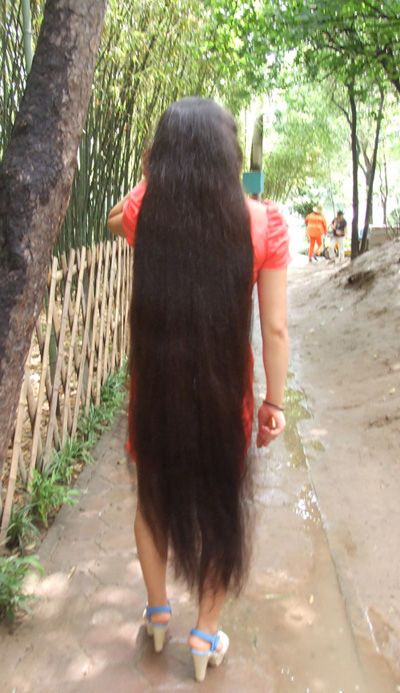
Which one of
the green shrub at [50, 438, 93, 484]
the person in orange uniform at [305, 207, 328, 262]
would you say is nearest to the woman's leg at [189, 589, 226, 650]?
the green shrub at [50, 438, 93, 484]

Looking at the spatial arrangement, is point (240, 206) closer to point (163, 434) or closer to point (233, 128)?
point (233, 128)

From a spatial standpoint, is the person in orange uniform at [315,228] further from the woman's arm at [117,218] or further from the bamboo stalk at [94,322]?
the woman's arm at [117,218]

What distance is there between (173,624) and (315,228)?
1364 cm

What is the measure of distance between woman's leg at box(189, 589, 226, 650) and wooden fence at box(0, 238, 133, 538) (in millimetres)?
932

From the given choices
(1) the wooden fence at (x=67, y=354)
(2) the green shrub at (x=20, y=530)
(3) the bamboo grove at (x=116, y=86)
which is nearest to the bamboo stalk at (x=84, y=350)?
(1) the wooden fence at (x=67, y=354)

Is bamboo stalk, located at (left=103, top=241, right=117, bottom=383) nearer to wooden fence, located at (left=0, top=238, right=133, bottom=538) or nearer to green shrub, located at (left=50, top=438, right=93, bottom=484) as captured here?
wooden fence, located at (left=0, top=238, right=133, bottom=538)

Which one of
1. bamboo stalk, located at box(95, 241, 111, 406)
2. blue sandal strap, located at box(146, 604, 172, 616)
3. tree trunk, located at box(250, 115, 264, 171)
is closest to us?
blue sandal strap, located at box(146, 604, 172, 616)

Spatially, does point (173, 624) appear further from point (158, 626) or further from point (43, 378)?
point (43, 378)

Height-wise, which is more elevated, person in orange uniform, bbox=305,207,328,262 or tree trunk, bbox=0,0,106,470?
tree trunk, bbox=0,0,106,470

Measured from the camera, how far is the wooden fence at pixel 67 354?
2629mm

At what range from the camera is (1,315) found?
1.37 m

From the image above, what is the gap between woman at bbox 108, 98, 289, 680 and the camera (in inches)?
56.2

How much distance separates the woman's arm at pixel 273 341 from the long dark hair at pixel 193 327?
55mm

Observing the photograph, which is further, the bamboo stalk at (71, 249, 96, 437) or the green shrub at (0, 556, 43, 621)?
the bamboo stalk at (71, 249, 96, 437)
